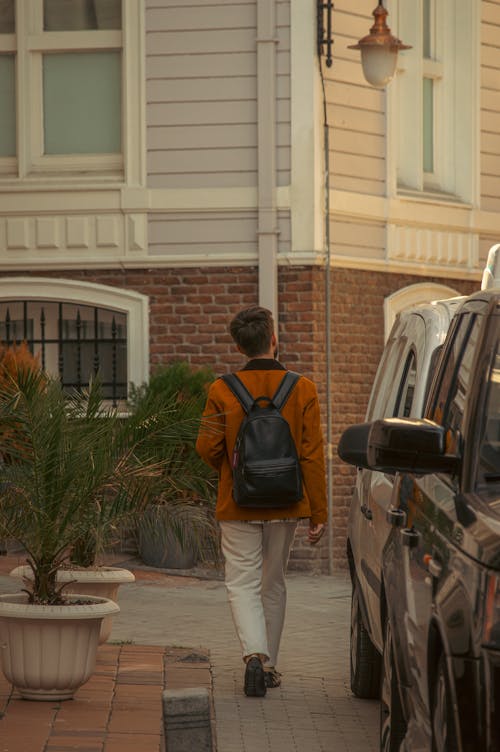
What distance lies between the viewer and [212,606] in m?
12.3

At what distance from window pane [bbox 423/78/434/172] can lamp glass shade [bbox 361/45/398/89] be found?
103 inches

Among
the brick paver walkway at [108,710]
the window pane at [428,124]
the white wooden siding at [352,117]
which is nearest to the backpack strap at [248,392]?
the brick paver walkway at [108,710]

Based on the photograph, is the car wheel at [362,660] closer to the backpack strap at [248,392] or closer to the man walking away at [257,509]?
the man walking away at [257,509]

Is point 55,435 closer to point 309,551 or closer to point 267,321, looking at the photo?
point 267,321

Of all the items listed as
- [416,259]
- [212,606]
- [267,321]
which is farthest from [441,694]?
[416,259]

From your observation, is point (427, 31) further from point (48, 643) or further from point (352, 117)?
point (48, 643)

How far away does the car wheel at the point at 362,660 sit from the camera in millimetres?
7879

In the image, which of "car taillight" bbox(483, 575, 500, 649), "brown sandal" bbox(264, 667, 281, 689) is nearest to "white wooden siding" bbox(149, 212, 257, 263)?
"brown sandal" bbox(264, 667, 281, 689)

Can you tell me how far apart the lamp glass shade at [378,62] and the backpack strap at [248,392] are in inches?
268

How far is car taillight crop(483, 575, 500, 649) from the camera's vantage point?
3.67 meters

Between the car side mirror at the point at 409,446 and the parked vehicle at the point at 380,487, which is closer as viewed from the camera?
the car side mirror at the point at 409,446

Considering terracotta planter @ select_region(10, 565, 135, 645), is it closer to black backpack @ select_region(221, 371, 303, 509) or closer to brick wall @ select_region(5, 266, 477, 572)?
black backpack @ select_region(221, 371, 303, 509)

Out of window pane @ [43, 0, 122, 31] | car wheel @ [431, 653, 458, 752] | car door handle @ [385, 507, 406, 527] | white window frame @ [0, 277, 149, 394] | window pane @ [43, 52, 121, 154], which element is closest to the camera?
car wheel @ [431, 653, 458, 752]

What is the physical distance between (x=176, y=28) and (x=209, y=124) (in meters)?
0.94
